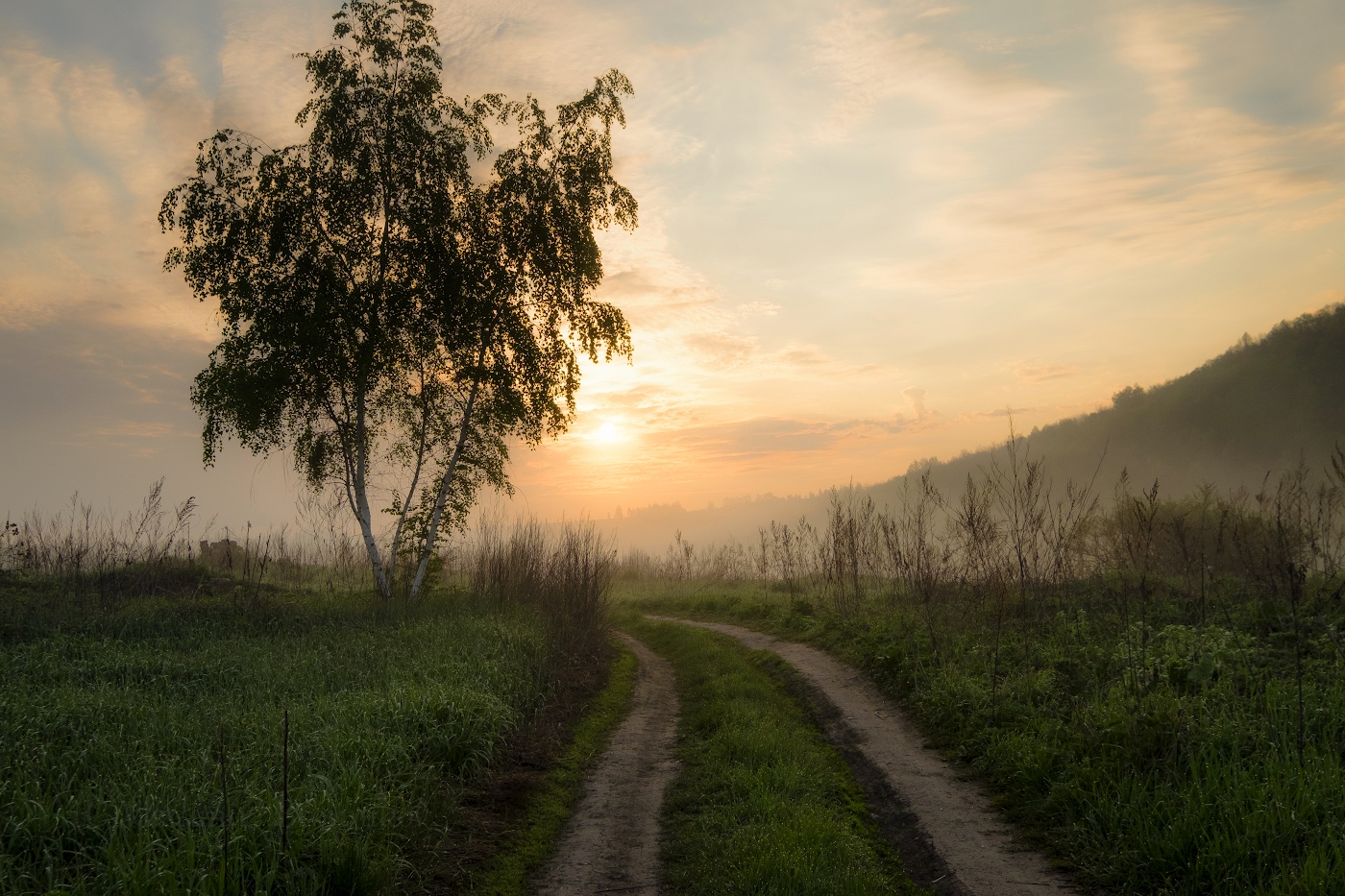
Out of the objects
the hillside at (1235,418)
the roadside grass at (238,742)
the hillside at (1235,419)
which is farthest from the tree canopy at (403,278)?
the hillside at (1235,418)

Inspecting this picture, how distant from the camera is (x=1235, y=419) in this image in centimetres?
6191

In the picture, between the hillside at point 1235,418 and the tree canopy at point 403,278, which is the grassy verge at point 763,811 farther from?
the hillside at point 1235,418

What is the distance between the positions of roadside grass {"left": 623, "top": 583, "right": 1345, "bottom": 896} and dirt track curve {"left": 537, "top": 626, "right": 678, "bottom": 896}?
12.0ft

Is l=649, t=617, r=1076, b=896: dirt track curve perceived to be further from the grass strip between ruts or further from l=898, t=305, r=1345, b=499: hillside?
l=898, t=305, r=1345, b=499: hillside

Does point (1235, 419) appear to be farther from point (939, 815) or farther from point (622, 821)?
point (622, 821)

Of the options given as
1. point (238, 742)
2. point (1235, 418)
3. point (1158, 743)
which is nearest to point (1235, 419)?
point (1235, 418)

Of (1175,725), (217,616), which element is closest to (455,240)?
(217,616)

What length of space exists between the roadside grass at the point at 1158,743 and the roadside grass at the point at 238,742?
5941 millimetres

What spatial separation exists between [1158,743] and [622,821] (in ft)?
17.6

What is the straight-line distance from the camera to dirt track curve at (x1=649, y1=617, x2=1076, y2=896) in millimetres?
5617

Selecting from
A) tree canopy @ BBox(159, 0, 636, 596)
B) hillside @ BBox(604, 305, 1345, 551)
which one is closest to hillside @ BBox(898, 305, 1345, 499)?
hillside @ BBox(604, 305, 1345, 551)

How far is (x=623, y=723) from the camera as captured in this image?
35.8 ft

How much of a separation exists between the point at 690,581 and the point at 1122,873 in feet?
91.3

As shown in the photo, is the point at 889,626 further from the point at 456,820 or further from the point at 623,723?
the point at 456,820
